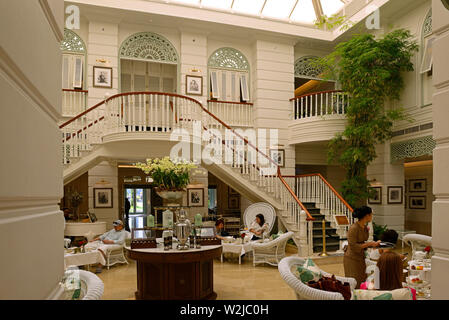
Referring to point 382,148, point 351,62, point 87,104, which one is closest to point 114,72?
point 87,104

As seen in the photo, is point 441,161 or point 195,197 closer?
point 441,161

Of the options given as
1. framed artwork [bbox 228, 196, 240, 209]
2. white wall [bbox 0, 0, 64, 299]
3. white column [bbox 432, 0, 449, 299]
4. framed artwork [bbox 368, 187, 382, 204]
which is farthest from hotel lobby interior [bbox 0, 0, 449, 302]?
white wall [bbox 0, 0, 64, 299]

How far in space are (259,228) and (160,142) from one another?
3.16 metres

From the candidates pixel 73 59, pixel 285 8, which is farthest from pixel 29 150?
pixel 285 8

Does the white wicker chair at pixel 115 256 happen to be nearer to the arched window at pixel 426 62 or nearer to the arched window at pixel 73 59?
the arched window at pixel 73 59

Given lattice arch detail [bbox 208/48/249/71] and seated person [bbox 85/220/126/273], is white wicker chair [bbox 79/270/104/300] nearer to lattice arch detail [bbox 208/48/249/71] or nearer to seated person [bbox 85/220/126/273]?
seated person [bbox 85/220/126/273]

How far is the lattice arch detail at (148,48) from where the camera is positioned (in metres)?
11.1

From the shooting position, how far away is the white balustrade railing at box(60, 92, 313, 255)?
27.1 feet

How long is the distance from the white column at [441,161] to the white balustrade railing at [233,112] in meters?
9.94

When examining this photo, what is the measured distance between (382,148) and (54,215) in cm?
1112

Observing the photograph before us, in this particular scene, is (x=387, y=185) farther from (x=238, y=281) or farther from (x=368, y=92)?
(x=238, y=281)

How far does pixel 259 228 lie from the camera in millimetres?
8461
